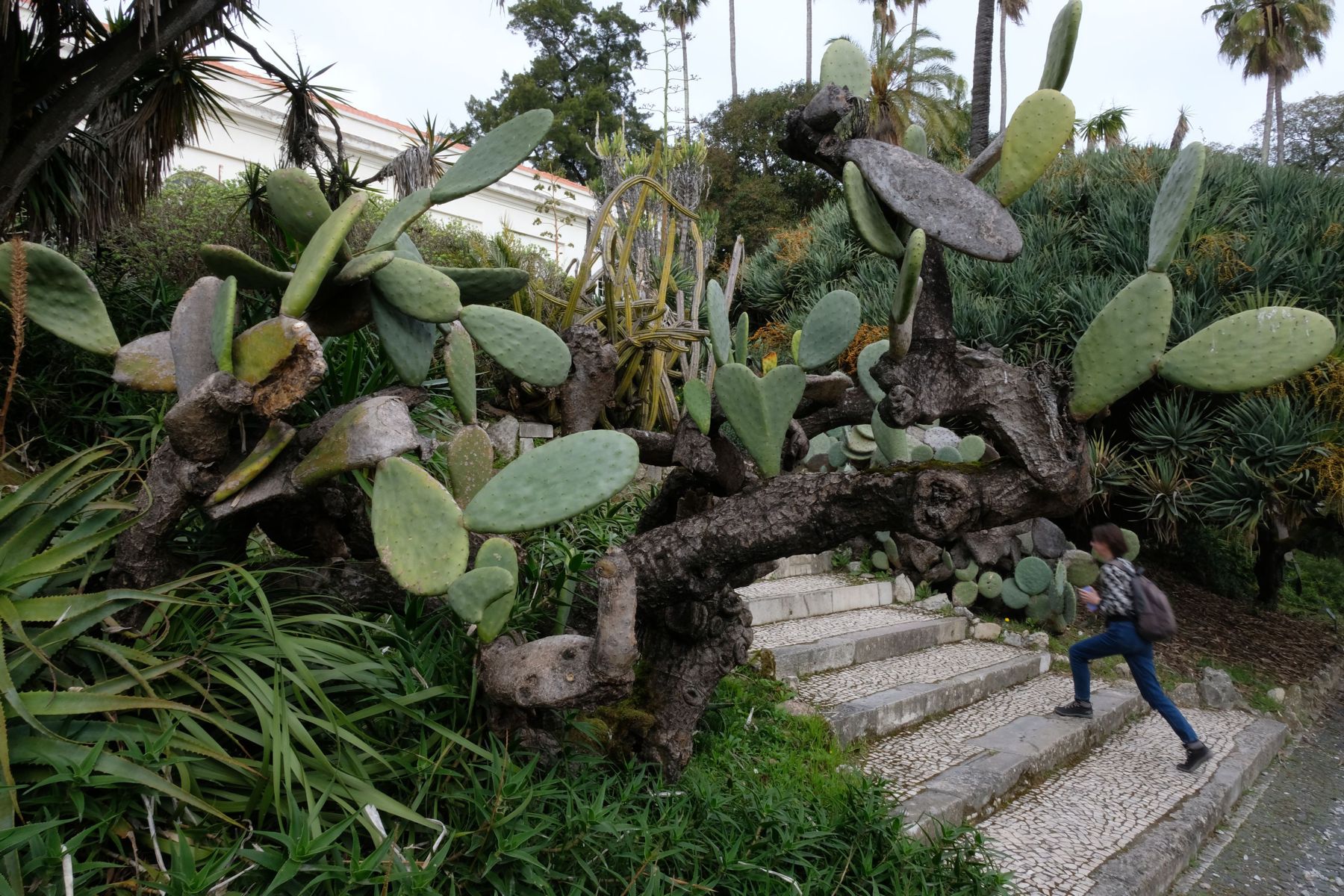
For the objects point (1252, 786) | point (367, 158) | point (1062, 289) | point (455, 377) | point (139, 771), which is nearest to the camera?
point (139, 771)

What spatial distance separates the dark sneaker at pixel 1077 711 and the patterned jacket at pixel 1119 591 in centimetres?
51

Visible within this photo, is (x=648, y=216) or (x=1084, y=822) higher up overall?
(x=648, y=216)

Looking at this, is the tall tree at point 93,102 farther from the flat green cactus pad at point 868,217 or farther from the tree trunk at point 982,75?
the tree trunk at point 982,75

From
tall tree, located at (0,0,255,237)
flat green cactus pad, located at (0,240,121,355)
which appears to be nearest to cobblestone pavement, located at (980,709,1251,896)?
flat green cactus pad, located at (0,240,121,355)

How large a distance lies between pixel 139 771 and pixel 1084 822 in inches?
136

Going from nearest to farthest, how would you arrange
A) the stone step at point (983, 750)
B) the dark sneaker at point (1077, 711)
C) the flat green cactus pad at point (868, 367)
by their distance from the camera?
1. the flat green cactus pad at point (868, 367)
2. the stone step at point (983, 750)
3. the dark sneaker at point (1077, 711)

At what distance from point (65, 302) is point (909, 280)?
7.18 feet

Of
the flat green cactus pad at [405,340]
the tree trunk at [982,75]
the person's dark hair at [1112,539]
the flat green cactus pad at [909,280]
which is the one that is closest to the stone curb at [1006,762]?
the person's dark hair at [1112,539]

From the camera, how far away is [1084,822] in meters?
3.45

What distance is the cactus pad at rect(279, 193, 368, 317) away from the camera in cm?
205

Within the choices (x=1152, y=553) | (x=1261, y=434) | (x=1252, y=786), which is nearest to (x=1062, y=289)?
(x=1261, y=434)

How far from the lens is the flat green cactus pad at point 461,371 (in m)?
2.37

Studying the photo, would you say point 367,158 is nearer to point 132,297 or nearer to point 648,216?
point 648,216

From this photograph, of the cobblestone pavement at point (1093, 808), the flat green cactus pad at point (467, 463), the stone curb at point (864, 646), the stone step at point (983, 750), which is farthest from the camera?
the stone curb at point (864, 646)
